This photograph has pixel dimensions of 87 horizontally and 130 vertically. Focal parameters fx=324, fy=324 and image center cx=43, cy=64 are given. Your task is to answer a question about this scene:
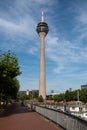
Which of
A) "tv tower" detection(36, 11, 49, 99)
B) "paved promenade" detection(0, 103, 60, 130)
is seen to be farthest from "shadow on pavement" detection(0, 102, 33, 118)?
"tv tower" detection(36, 11, 49, 99)

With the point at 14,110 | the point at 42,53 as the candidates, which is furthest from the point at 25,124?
the point at 42,53

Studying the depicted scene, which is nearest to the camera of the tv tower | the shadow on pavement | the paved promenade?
the paved promenade

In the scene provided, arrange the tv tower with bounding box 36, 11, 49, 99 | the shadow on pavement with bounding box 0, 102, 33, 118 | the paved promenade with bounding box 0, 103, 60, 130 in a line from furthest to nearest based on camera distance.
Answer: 1. the tv tower with bounding box 36, 11, 49, 99
2. the shadow on pavement with bounding box 0, 102, 33, 118
3. the paved promenade with bounding box 0, 103, 60, 130

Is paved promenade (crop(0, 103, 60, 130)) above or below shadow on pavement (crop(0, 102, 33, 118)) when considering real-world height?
below

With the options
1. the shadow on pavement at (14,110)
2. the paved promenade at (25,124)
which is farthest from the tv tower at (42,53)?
the paved promenade at (25,124)

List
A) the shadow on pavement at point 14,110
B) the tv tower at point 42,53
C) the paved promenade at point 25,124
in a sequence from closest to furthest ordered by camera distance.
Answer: the paved promenade at point 25,124, the shadow on pavement at point 14,110, the tv tower at point 42,53

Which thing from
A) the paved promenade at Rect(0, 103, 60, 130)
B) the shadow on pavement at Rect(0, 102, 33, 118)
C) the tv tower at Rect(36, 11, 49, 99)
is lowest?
the paved promenade at Rect(0, 103, 60, 130)

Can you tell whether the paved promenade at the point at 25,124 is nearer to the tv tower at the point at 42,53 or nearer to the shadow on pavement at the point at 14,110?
the shadow on pavement at the point at 14,110

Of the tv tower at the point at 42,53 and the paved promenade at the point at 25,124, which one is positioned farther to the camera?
the tv tower at the point at 42,53

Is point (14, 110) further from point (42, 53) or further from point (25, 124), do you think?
point (42, 53)

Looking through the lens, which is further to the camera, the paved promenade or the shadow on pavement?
the shadow on pavement

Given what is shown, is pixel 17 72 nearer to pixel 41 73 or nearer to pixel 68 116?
pixel 68 116

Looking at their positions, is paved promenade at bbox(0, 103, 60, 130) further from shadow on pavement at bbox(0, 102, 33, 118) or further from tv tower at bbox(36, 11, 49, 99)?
tv tower at bbox(36, 11, 49, 99)

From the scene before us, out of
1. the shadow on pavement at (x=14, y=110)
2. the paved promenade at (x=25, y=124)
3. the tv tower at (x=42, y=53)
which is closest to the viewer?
the paved promenade at (x=25, y=124)
